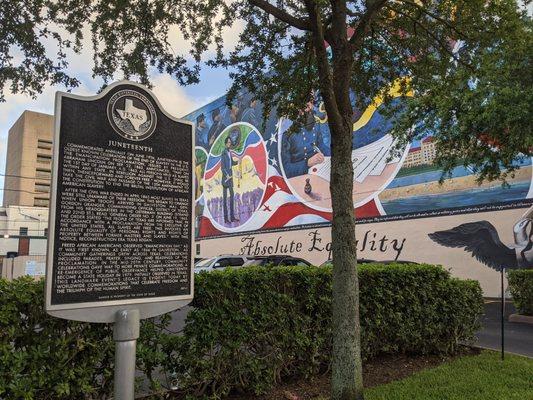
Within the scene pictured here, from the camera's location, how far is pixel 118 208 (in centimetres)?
363

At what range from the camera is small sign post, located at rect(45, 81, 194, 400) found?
11.1 ft

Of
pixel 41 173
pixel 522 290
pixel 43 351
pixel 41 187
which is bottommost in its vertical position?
pixel 522 290

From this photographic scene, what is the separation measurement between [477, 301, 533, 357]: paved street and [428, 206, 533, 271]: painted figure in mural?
15.6 feet

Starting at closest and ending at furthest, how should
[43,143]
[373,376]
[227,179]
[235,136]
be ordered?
[373,376] → [235,136] → [227,179] → [43,143]

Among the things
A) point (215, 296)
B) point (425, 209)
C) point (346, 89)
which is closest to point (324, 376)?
point (215, 296)

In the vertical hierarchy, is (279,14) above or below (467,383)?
above

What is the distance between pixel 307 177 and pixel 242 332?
78.2ft

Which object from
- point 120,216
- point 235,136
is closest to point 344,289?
point 120,216

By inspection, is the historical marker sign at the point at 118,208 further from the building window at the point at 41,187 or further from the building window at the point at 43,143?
the building window at the point at 41,187

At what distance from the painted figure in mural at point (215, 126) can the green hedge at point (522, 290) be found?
1109 inches

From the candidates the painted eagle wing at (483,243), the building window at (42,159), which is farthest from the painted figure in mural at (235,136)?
the building window at (42,159)

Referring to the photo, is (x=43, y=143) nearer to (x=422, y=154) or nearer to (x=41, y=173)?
(x=41, y=173)

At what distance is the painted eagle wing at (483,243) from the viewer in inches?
711

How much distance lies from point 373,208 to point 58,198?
2191 cm
